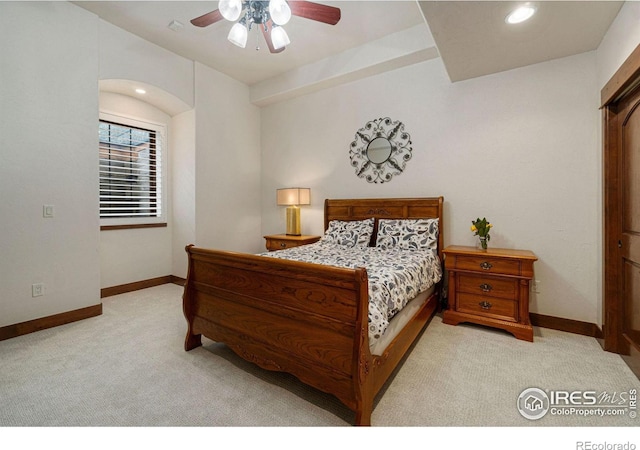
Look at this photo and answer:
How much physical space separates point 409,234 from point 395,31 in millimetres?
2332

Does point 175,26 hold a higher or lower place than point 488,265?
higher

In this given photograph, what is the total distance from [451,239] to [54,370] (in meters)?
3.75

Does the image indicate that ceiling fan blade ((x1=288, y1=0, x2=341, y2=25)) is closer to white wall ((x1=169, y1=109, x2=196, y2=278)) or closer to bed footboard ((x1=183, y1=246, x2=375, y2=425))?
bed footboard ((x1=183, y1=246, x2=375, y2=425))

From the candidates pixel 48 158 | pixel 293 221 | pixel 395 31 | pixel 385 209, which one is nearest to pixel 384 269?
pixel 385 209

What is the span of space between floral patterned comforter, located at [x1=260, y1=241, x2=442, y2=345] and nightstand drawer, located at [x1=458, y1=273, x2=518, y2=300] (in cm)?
27

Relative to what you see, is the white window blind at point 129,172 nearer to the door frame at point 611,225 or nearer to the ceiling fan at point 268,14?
the ceiling fan at point 268,14

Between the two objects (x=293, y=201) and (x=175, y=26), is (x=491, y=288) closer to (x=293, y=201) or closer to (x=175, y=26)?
(x=293, y=201)

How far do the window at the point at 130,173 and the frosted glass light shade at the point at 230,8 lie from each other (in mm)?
2713

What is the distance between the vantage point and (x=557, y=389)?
1.80 meters

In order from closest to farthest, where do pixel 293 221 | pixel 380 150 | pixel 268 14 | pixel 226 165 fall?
pixel 268 14
pixel 380 150
pixel 293 221
pixel 226 165

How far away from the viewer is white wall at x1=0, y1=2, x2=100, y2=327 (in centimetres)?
253

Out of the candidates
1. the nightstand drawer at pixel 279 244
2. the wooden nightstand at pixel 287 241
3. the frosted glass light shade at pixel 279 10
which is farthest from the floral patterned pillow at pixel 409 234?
the frosted glass light shade at pixel 279 10

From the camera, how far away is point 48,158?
9.01 ft
